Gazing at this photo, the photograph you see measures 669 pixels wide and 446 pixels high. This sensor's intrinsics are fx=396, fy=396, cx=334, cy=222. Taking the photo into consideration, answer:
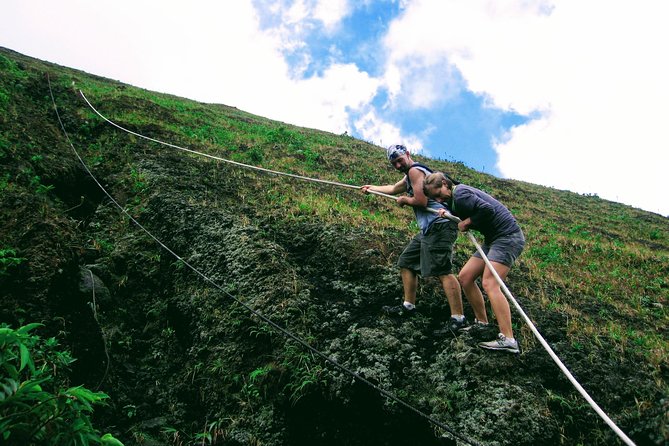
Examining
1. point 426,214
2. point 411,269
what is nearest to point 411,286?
point 411,269

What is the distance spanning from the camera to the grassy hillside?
4125mm

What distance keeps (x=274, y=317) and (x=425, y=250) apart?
222 centimetres

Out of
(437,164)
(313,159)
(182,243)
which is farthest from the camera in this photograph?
(437,164)

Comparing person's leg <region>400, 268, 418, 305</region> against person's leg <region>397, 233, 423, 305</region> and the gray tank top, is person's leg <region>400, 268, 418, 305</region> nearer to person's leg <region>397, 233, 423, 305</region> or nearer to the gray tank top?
person's leg <region>397, 233, 423, 305</region>

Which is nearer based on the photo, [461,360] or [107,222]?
[461,360]

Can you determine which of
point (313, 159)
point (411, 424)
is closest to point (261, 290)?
point (411, 424)

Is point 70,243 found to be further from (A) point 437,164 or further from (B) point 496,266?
(A) point 437,164

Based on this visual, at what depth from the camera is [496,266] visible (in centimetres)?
476

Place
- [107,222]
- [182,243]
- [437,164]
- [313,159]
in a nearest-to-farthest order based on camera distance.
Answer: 1. [182,243]
2. [107,222]
3. [313,159]
4. [437,164]

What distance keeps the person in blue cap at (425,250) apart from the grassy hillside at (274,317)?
0.34 metres

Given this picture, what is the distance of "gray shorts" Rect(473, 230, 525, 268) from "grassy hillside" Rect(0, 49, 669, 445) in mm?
1077

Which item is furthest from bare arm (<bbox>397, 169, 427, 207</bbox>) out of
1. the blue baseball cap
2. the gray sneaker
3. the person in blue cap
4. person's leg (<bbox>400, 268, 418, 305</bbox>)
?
the gray sneaker

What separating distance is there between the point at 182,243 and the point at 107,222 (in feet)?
5.93

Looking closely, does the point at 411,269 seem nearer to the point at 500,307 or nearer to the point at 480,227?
the point at 480,227
